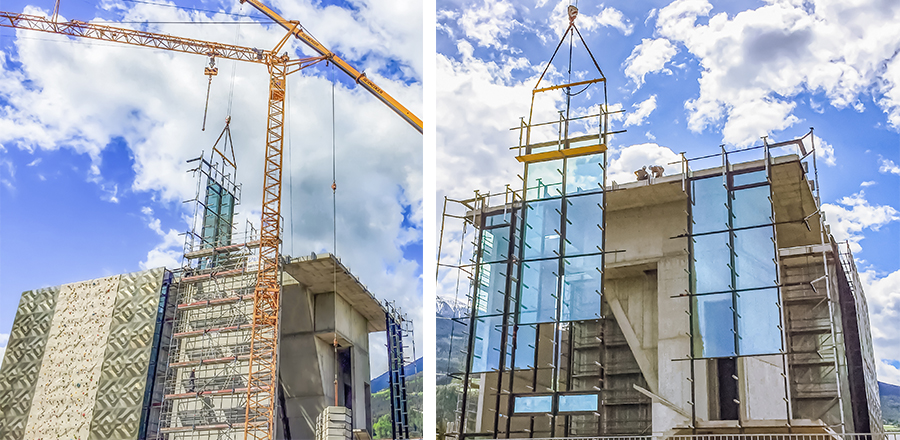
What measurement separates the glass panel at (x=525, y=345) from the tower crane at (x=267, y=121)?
482 inches

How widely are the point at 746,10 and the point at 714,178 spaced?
20.3 ft

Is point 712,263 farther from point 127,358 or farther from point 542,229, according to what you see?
point 127,358

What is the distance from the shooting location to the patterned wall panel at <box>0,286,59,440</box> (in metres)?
26.8

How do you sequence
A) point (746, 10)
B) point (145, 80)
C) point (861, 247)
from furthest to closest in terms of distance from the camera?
point (145, 80) → point (746, 10) → point (861, 247)

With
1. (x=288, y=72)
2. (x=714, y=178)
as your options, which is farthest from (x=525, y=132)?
(x=288, y=72)

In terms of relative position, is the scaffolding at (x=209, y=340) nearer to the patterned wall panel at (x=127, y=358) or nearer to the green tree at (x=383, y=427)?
the patterned wall panel at (x=127, y=358)

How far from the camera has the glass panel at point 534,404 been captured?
16516 millimetres

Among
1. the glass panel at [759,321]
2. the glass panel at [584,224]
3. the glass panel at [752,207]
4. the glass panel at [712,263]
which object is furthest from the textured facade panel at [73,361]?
the glass panel at [752,207]

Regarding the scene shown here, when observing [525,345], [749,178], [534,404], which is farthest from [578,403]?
[749,178]

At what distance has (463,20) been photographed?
76.2 ft

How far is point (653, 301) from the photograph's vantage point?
61.6ft

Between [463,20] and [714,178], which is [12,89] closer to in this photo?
[463,20]

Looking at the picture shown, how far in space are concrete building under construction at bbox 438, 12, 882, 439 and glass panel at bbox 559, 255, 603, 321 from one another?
32mm

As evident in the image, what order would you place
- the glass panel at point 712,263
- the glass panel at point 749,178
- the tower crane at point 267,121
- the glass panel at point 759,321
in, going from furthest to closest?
the tower crane at point 267,121 → the glass panel at point 749,178 → the glass panel at point 712,263 → the glass panel at point 759,321
